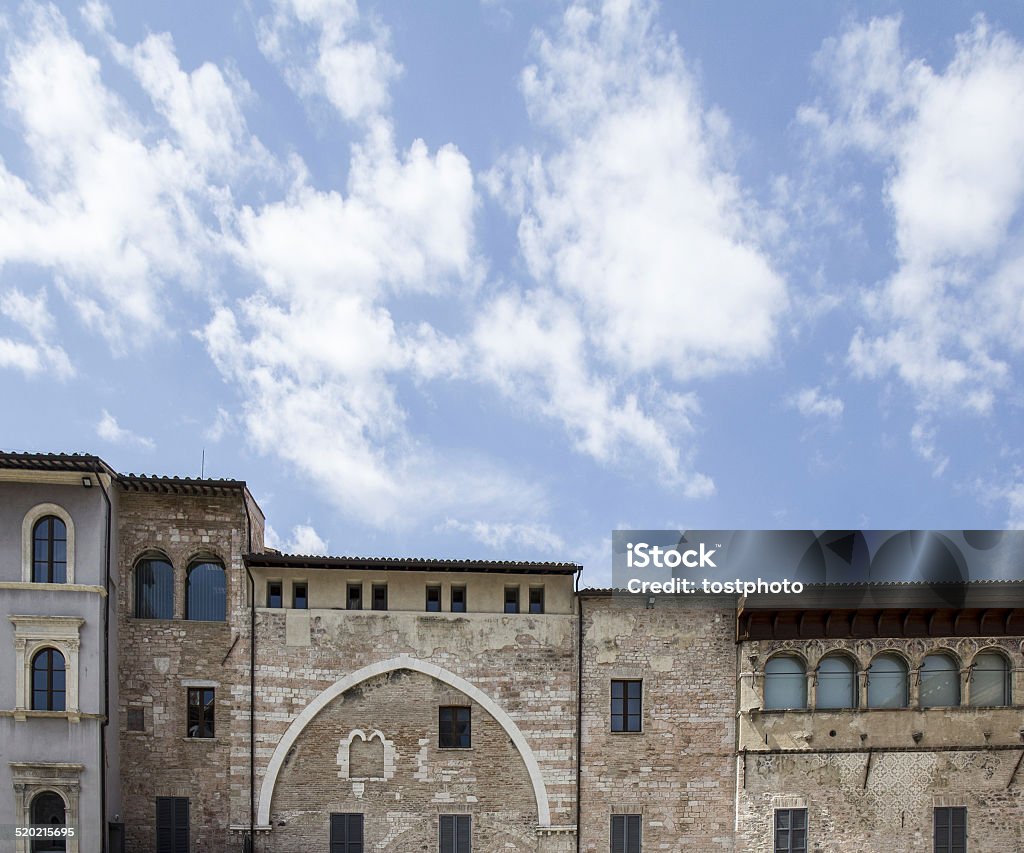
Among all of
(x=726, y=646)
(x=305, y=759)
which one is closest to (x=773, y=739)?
(x=726, y=646)

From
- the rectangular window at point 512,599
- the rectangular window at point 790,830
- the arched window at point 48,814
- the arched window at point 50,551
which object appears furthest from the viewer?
the rectangular window at point 512,599

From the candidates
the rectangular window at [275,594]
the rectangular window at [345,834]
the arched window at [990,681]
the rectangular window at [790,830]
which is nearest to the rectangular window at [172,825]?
the rectangular window at [345,834]

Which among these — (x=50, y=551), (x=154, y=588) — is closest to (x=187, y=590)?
(x=154, y=588)

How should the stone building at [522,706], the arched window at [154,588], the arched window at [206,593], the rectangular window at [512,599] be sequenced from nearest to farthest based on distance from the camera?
the stone building at [522,706] < the arched window at [154,588] < the arched window at [206,593] < the rectangular window at [512,599]

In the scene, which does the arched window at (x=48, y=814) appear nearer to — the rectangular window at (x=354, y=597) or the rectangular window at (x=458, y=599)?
the rectangular window at (x=354, y=597)

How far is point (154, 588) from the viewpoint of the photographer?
74.1ft

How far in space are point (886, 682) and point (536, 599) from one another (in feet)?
34.6

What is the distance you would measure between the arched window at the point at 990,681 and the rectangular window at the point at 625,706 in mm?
9905

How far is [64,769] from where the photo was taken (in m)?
20.3

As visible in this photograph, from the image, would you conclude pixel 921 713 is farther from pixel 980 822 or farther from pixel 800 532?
pixel 800 532

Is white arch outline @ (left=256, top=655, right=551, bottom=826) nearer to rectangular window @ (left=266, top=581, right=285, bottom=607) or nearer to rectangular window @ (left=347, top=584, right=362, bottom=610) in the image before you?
rectangular window @ (left=347, top=584, right=362, bottom=610)

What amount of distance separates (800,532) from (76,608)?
20.5 metres

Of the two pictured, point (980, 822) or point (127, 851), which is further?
point (980, 822)

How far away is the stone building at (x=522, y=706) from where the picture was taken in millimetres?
22266
